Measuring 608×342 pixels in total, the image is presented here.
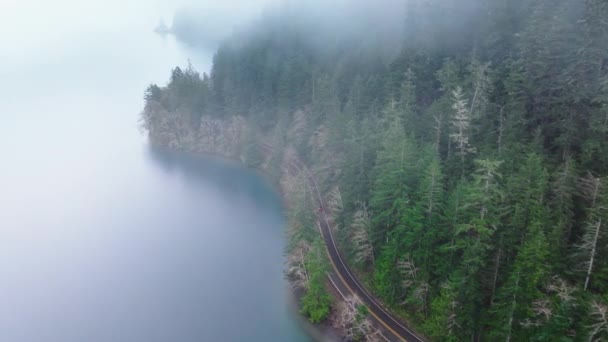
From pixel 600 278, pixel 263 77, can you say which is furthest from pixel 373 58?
pixel 600 278

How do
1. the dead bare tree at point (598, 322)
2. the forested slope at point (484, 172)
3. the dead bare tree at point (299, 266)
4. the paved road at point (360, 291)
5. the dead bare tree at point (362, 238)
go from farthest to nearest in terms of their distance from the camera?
the dead bare tree at point (299, 266) → the dead bare tree at point (362, 238) → the paved road at point (360, 291) → the forested slope at point (484, 172) → the dead bare tree at point (598, 322)

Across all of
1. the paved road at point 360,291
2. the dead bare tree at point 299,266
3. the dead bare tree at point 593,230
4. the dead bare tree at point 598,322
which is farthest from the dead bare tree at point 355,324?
the dead bare tree at point 593,230

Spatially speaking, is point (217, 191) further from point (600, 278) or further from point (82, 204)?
point (600, 278)

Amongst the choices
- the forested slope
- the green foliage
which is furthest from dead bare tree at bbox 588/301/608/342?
the green foliage

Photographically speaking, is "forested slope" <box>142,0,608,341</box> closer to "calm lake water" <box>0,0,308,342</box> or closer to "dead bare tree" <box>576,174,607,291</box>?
"dead bare tree" <box>576,174,607,291</box>

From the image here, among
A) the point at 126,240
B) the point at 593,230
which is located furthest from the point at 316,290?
the point at 126,240

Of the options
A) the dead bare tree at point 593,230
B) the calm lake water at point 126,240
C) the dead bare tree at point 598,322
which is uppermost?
the dead bare tree at point 593,230

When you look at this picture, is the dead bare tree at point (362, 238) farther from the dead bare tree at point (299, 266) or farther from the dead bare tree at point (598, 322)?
the dead bare tree at point (598, 322)

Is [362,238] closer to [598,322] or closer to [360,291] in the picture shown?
[360,291]
